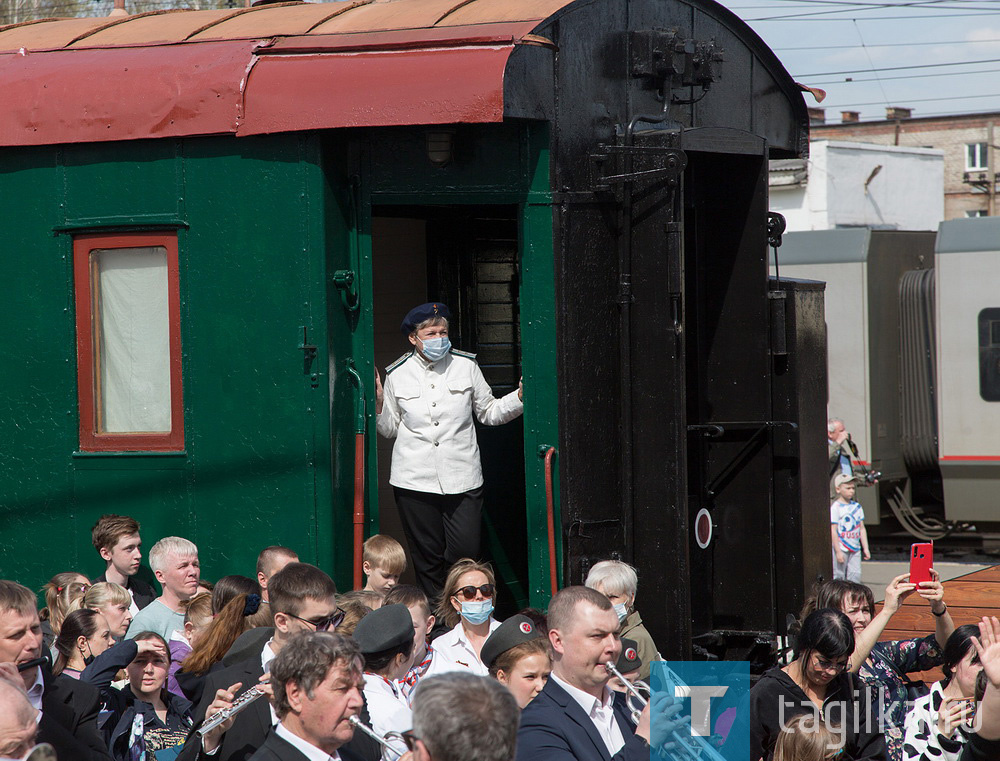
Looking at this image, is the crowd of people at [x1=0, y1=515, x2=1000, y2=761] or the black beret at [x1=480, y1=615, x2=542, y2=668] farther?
the black beret at [x1=480, y1=615, x2=542, y2=668]

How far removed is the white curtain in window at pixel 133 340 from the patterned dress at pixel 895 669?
3772 mm

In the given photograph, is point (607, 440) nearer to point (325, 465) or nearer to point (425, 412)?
point (425, 412)

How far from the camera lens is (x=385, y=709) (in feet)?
14.2

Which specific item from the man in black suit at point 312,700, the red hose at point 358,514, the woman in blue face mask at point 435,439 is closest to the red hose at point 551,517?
the woman in blue face mask at point 435,439

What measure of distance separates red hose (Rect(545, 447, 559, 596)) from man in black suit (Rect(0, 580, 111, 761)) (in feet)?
8.36

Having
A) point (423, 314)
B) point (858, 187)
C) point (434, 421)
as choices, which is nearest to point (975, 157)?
point (858, 187)

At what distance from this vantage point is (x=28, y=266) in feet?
23.6

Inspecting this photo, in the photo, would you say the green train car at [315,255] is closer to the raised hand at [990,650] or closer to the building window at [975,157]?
the raised hand at [990,650]

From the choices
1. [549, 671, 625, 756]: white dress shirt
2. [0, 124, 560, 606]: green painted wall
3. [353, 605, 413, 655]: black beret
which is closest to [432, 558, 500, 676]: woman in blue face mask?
[0, 124, 560, 606]: green painted wall

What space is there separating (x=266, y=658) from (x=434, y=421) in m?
2.36

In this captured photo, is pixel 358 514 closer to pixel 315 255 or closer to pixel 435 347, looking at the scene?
pixel 435 347

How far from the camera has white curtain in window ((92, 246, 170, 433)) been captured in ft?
23.2

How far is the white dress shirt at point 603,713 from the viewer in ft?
14.2

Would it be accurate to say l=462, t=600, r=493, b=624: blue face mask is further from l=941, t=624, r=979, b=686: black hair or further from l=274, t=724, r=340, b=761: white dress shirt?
l=274, t=724, r=340, b=761: white dress shirt
